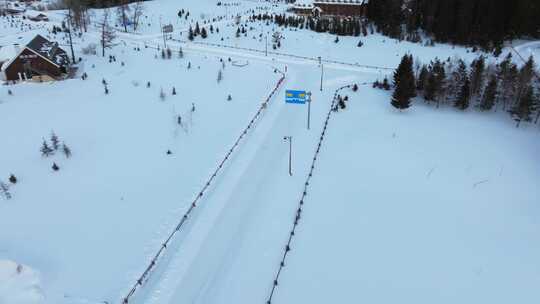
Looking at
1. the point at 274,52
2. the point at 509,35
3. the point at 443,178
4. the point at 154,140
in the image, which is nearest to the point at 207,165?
the point at 154,140

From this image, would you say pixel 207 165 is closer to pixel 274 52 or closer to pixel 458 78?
pixel 458 78

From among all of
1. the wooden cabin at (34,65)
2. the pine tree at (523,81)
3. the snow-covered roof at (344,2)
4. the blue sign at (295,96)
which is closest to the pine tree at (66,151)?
the blue sign at (295,96)

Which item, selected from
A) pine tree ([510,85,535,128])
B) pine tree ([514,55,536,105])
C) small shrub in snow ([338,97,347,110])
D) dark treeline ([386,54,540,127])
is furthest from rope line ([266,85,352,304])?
pine tree ([514,55,536,105])

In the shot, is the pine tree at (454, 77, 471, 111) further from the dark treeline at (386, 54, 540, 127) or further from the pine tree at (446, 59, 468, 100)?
the pine tree at (446, 59, 468, 100)

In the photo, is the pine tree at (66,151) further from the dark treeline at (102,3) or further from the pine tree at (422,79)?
the dark treeline at (102,3)

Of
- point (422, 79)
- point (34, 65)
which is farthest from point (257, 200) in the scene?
point (34, 65)
